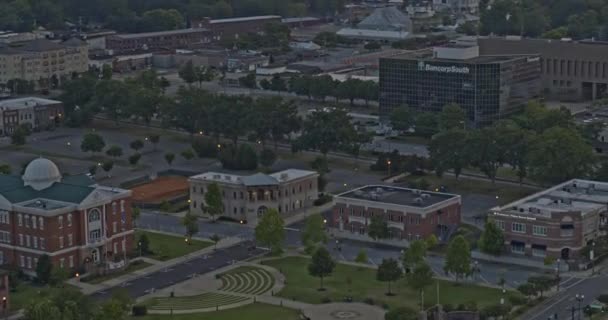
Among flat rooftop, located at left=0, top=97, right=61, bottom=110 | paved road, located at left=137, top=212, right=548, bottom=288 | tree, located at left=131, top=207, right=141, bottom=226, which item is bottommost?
paved road, located at left=137, top=212, right=548, bottom=288

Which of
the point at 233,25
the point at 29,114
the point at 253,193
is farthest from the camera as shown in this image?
the point at 233,25

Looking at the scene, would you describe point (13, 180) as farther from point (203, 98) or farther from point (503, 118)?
point (503, 118)

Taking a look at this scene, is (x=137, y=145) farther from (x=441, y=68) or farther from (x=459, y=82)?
(x=459, y=82)

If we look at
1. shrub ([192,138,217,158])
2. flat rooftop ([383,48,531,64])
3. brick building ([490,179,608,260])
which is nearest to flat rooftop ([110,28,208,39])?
flat rooftop ([383,48,531,64])

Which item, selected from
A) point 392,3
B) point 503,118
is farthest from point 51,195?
point 392,3

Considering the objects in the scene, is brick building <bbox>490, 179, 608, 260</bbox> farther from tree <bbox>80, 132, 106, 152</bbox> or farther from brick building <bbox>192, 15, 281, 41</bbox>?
brick building <bbox>192, 15, 281, 41</bbox>

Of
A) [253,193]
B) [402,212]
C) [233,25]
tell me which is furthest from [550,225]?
[233,25]

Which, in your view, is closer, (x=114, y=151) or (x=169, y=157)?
(x=169, y=157)

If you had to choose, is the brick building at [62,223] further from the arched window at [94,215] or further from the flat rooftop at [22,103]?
the flat rooftop at [22,103]
